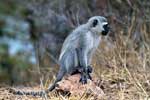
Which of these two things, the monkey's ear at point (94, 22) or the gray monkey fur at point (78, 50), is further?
the monkey's ear at point (94, 22)

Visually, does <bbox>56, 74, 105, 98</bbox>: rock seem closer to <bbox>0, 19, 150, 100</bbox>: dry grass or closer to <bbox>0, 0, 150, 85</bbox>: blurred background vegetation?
<bbox>0, 19, 150, 100</bbox>: dry grass

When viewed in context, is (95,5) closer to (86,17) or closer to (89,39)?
(86,17)

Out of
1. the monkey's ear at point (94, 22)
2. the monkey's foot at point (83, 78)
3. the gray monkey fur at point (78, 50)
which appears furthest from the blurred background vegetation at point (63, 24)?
the monkey's foot at point (83, 78)

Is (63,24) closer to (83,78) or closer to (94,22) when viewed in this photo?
(94,22)

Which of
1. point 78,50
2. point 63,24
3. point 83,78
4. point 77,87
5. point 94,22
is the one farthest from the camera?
point 63,24

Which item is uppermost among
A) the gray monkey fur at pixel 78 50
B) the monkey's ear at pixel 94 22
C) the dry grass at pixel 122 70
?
the monkey's ear at pixel 94 22

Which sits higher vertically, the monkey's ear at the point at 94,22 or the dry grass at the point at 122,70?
the monkey's ear at the point at 94,22

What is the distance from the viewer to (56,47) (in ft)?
43.3

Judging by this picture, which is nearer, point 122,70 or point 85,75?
point 85,75

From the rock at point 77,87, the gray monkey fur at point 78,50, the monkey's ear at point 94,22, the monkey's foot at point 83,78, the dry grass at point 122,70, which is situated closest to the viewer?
the rock at point 77,87

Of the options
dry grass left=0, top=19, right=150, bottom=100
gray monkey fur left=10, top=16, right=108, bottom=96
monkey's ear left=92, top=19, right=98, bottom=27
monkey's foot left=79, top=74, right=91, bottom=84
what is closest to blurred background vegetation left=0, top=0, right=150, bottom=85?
dry grass left=0, top=19, right=150, bottom=100

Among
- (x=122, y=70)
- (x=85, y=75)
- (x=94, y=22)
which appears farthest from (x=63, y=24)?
(x=85, y=75)

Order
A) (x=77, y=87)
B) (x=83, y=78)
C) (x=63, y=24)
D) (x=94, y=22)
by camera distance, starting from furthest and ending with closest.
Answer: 1. (x=63, y=24)
2. (x=94, y=22)
3. (x=83, y=78)
4. (x=77, y=87)

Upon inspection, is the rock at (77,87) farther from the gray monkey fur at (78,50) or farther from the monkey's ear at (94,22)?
the monkey's ear at (94,22)
